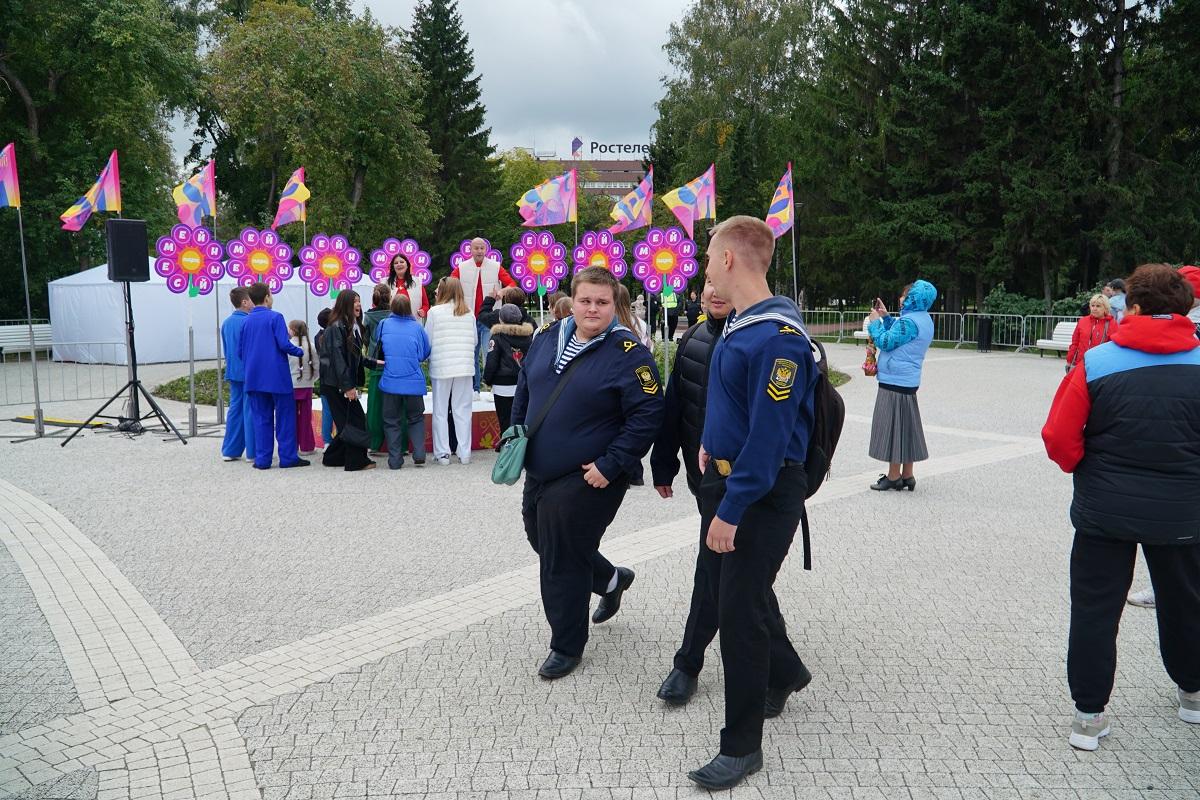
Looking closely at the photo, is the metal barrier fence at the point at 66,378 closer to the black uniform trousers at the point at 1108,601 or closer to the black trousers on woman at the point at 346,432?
the black trousers on woman at the point at 346,432

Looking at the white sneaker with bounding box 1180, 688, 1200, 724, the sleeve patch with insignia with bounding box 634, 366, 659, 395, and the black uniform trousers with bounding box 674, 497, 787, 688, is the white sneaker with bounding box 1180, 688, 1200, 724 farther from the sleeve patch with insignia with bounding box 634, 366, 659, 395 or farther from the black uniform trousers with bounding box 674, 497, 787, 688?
the sleeve patch with insignia with bounding box 634, 366, 659, 395

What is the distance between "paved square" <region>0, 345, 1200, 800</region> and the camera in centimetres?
345

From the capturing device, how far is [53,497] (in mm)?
8336

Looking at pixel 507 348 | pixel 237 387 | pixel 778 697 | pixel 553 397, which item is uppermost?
pixel 553 397

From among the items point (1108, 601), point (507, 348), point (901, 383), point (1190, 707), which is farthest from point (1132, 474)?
point (507, 348)

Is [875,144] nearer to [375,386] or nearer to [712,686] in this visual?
[375,386]

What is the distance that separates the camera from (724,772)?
3.31 metres

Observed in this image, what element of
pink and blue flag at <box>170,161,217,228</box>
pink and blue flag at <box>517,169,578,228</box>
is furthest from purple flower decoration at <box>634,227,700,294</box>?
pink and blue flag at <box>170,161,217,228</box>

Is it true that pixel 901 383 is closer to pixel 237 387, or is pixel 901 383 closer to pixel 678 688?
pixel 678 688

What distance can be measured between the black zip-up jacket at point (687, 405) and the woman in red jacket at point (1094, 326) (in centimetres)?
792

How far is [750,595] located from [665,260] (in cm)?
1205

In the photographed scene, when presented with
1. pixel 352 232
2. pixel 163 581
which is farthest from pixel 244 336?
pixel 352 232

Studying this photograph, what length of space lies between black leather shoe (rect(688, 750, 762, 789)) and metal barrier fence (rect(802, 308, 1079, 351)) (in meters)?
21.1

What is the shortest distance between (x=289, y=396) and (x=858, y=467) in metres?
5.76
